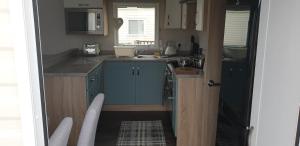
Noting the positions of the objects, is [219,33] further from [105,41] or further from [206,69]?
[105,41]

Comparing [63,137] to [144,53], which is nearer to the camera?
[63,137]

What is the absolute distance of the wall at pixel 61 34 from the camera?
124 inches

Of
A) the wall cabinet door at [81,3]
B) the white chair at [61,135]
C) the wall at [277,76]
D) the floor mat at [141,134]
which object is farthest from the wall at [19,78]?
the wall cabinet door at [81,3]

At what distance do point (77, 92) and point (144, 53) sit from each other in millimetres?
2054

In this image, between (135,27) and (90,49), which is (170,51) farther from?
(90,49)

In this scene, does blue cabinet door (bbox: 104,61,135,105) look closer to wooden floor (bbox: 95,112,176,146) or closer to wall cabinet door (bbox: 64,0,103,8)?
wooden floor (bbox: 95,112,176,146)

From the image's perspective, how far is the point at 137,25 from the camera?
473 centimetres

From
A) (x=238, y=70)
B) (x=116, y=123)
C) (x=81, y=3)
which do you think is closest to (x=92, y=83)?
(x=116, y=123)

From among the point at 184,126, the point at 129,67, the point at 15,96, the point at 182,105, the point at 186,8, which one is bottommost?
the point at 184,126

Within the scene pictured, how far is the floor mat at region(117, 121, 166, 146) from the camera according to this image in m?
3.09

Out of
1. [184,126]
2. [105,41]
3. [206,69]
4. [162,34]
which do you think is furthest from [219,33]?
[105,41]

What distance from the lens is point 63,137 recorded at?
154 centimetres

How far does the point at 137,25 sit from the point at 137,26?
2 cm

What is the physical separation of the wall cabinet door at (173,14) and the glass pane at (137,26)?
393 mm
